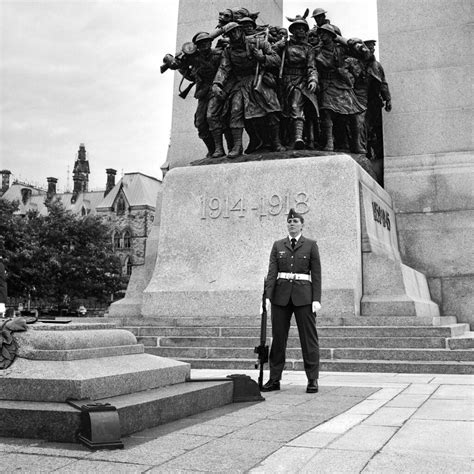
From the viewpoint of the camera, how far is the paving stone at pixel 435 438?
4133 mm

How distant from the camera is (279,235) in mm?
12055

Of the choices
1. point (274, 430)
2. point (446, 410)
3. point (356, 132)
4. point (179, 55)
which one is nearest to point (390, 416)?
point (446, 410)

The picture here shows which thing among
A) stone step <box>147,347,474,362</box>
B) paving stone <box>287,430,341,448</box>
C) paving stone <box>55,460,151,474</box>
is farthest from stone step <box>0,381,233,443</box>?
stone step <box>147,347,474,362</box>

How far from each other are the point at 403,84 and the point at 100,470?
14.4m

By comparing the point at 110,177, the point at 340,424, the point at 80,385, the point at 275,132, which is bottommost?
the point at 340,424

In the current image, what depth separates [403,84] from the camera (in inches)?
637

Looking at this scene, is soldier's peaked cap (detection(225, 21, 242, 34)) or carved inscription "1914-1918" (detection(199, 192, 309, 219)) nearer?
carved inscription "1914-1918" (detection(199, 192, 309, 219))

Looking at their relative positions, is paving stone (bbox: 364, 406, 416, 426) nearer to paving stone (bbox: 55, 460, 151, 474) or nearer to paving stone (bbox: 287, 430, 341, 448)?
paving stone (bbox: 287, 430, 341, 448)

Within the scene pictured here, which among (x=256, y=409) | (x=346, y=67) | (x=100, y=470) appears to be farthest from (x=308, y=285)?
(x=346, y=67)

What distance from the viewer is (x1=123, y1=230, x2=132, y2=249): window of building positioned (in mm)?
94500

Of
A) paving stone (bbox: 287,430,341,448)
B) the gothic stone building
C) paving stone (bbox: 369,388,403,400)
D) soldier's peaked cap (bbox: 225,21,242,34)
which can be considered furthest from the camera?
the gothic stone building

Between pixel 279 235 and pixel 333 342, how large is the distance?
292 cm

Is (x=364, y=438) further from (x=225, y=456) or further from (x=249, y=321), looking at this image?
(x=249, y=321)

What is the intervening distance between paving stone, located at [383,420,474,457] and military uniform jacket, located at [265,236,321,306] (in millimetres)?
2283
